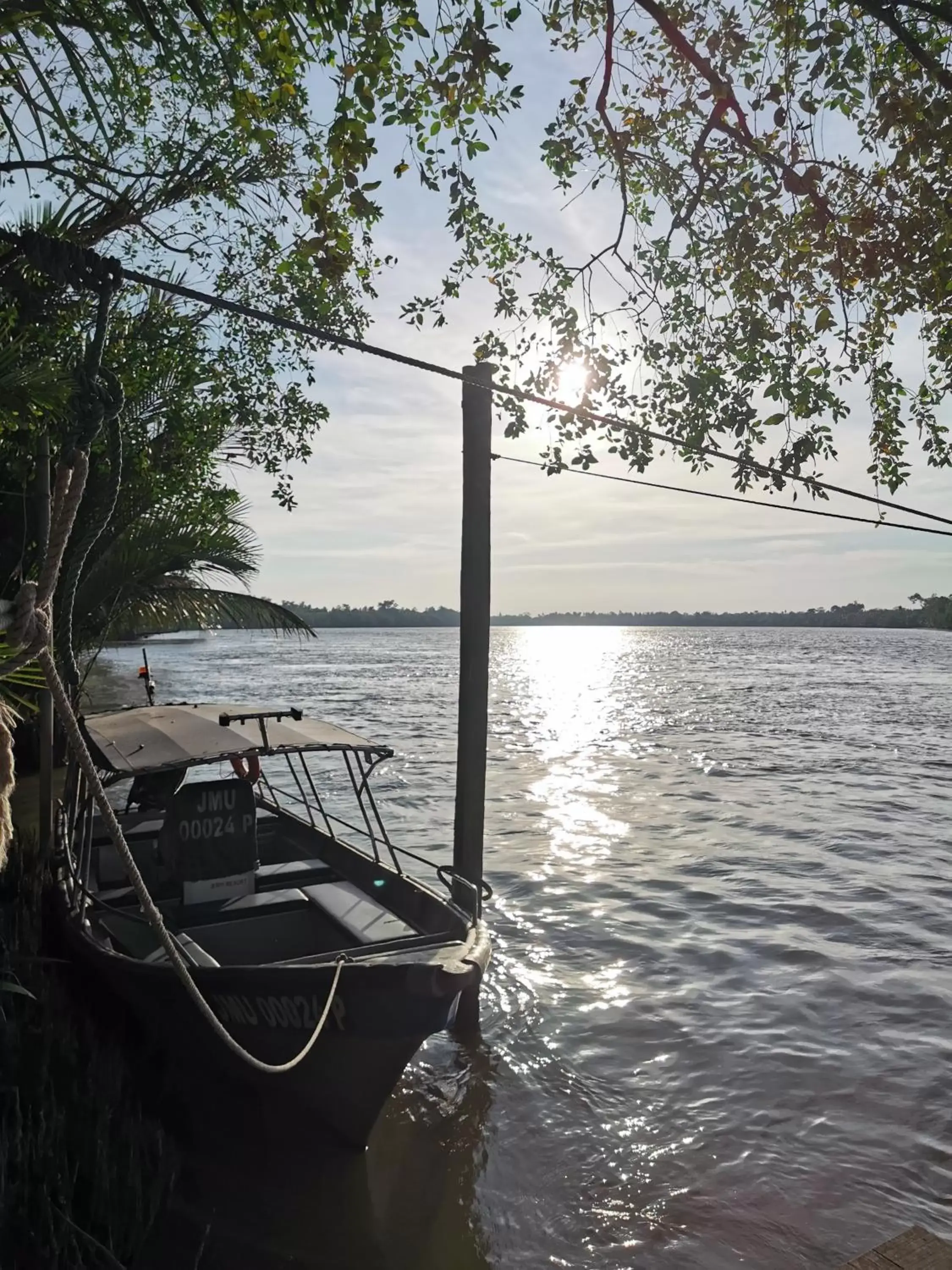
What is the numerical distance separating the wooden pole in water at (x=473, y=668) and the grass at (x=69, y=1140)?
11.1ft

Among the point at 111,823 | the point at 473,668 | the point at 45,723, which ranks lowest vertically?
the point at 45,723

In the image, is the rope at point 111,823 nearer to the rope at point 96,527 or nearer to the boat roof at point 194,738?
the rope at point 96,527

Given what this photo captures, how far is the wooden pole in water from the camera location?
29.6ft

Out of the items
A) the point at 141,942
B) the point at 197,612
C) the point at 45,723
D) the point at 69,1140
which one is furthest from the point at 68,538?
the point at 197,612

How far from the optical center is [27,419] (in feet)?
25.2

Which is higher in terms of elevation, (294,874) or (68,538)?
(68,538)

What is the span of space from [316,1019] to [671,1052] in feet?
14.2

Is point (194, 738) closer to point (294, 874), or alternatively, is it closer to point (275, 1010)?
point (294, 874)

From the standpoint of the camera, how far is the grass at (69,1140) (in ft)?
15.7

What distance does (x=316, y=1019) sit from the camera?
20.5 ft

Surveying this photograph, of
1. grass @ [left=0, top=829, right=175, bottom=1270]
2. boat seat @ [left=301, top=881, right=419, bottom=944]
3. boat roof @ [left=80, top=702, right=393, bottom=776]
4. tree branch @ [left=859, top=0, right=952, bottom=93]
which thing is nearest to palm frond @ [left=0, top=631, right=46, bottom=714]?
grass @ [left=0, top=829, right=175, bottom=1270]

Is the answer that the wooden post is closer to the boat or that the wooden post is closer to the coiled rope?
the boat

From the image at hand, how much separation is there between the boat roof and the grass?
5.84 ft

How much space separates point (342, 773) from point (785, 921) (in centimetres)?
1497
